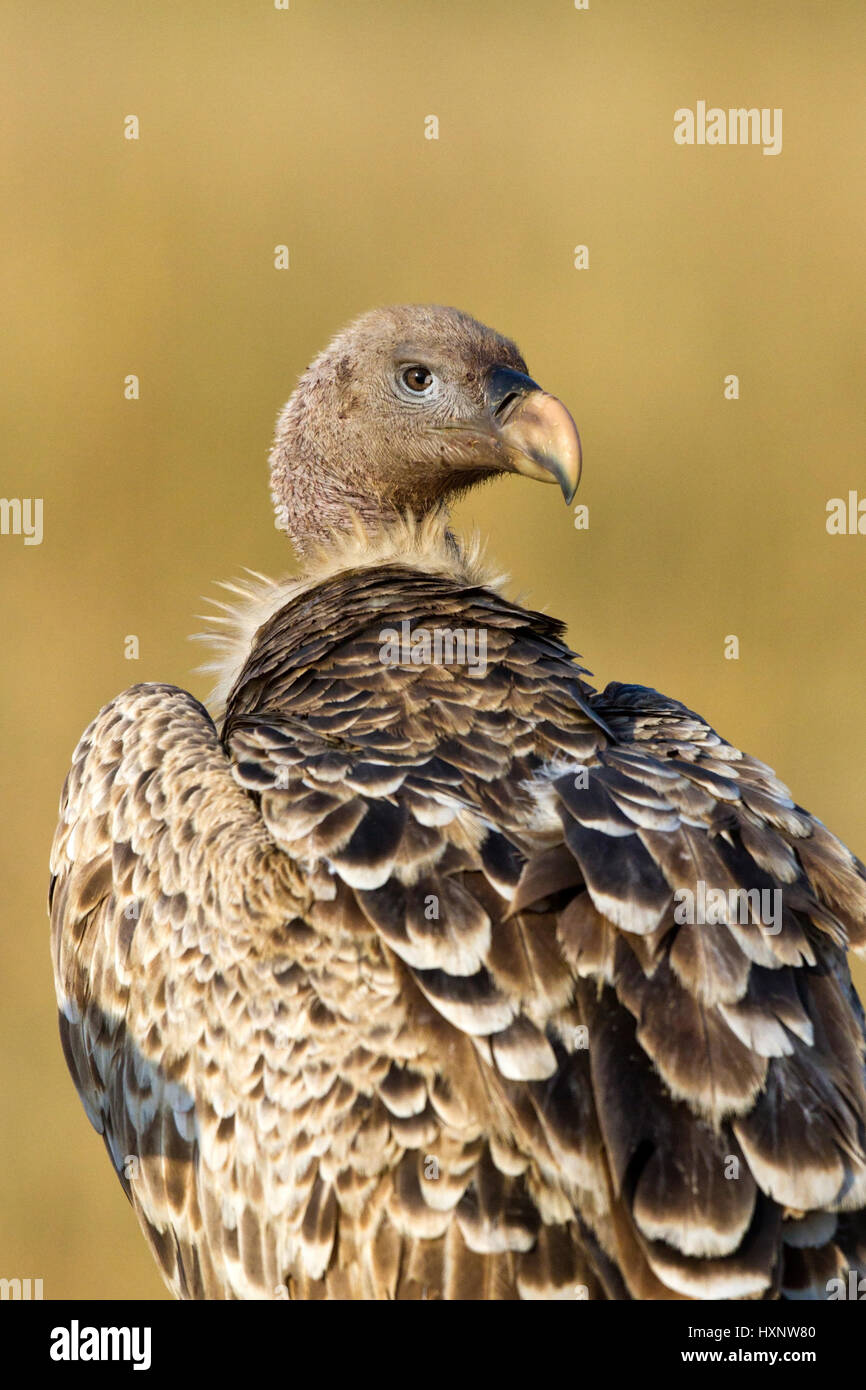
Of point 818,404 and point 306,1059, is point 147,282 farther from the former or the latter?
point 306,1059

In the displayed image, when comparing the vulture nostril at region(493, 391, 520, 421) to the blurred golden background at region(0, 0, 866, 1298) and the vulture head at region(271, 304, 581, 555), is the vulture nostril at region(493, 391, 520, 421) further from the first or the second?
the blurred golden background at region(0, 0, 866, 1298)

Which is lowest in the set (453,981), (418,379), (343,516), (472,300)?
(453,981)

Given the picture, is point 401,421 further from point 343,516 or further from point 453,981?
point 453,981

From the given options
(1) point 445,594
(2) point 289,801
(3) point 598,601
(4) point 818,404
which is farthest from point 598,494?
(2) point 289,801

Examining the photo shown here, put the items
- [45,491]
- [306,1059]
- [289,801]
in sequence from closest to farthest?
[306,1059]
[289,801]
[45,491]

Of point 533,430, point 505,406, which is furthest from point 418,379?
point 533,430

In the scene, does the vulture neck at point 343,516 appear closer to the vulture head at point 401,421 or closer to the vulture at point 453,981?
the vulture head at point 401,421

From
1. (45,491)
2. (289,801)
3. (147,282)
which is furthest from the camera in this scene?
(147,282)

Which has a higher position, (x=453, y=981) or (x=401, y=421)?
(x=401, y=421)
